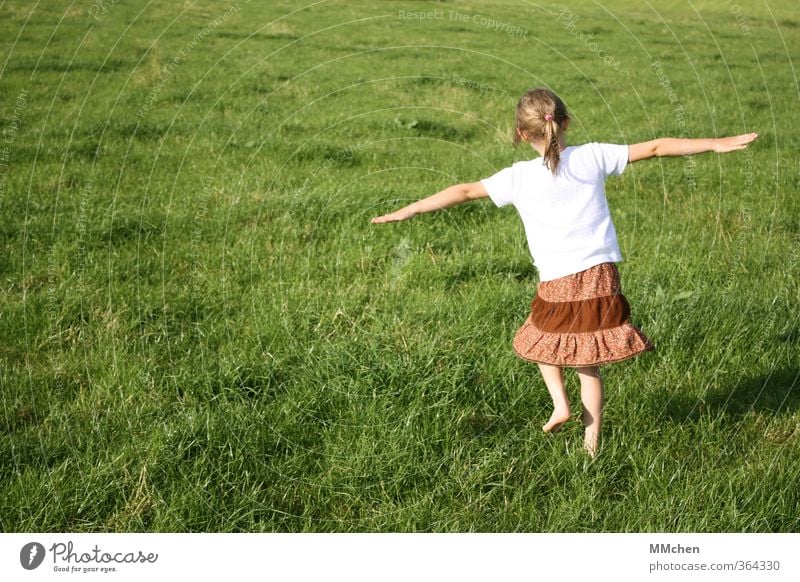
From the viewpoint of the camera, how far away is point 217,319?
491cm

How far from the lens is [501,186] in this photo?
3.53 metres

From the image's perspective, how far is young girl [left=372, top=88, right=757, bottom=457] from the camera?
344 cm

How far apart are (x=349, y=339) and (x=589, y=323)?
1.60m

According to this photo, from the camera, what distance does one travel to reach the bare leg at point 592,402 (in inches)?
144

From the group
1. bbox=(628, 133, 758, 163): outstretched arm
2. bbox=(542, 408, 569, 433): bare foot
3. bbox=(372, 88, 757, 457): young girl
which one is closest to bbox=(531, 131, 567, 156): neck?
bbox=(372, 88, 757, 457): young girl

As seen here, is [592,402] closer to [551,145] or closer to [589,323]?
[589,323]

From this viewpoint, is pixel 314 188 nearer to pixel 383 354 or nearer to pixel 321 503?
pixel 383 354

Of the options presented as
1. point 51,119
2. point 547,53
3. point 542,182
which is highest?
point 542,182

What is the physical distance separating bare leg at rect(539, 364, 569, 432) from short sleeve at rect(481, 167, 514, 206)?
838 mm

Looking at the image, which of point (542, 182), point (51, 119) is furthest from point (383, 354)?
point (51, 119)

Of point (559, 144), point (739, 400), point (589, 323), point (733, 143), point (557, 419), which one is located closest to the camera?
point (733, 143)

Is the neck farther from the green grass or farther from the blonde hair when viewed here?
the green grass

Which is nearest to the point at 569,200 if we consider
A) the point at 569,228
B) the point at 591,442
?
Answer: the point at 569,228
